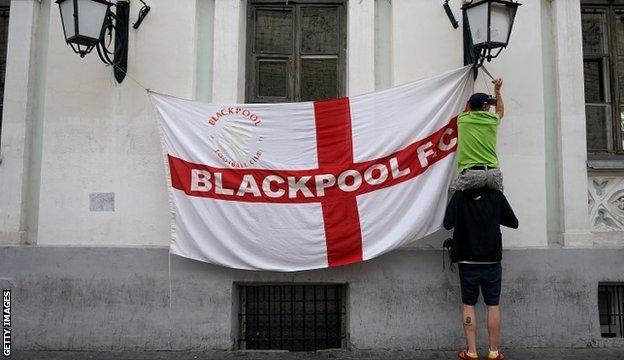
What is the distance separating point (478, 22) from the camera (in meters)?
5.52

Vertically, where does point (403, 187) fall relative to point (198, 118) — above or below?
below

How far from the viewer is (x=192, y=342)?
579 cm

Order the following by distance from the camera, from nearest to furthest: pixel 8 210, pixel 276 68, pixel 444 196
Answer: pixel 444 196 → pixel 8 210 → pixel 276 68

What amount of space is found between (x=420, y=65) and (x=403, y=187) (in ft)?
4.69

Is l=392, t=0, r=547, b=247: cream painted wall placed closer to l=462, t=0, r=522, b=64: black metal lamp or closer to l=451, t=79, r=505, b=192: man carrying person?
l=462, t=0, r=522, b=64: black metal lamp

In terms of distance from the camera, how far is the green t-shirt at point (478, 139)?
5324 millimetres

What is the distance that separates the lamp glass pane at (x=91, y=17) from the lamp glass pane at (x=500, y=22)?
3.89m

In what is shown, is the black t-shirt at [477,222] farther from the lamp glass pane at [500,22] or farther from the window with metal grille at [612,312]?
the window with metal grille at [612,312]

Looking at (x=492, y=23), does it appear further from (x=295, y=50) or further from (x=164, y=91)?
(x=164, y=91)

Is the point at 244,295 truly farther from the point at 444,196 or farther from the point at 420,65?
the point at 420,65

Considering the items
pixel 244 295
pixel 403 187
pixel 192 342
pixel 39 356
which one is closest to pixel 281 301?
pixel 244 295

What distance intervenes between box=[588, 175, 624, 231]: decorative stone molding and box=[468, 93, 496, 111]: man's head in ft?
5.42

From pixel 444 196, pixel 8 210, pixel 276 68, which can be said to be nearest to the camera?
pixel 444 196

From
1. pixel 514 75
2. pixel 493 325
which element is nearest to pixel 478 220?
pixel 493 325
